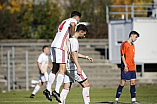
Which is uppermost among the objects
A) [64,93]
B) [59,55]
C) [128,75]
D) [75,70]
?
[59,55]

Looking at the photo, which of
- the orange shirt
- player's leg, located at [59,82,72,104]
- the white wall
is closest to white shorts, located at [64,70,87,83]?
player's leg, located at [59,82,72,104]

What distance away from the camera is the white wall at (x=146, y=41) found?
3045 cm

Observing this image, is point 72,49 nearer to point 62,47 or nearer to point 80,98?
point 62,47

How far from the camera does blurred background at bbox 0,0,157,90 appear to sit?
86.9 feet

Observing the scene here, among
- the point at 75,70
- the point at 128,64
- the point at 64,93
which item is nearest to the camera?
the point at 75,70

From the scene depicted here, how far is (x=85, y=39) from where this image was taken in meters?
35.6

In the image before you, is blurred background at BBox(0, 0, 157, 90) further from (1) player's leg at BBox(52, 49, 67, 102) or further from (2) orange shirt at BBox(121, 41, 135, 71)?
(1) player's leg at BBox(52, 49, 67, 102)

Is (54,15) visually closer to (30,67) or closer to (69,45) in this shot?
(30,67)

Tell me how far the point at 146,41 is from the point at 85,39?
645cm

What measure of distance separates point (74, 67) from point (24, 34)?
29227 millimetres

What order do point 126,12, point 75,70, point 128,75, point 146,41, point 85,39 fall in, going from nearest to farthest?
point 75,70 → point 128,75 → point 146,41 → point 126,12 → point 85,39

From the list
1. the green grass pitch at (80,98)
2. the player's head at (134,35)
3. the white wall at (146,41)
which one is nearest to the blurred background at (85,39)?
the white wall at (146,41)

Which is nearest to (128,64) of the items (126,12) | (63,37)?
(63,37)

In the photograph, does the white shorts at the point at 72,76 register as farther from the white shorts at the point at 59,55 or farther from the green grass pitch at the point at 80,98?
the green grass pitch at the point at 80,98
